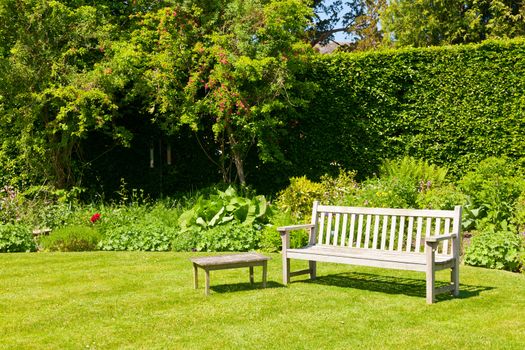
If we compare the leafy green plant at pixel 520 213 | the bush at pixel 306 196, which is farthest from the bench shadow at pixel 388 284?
the bush at pixel 306 196

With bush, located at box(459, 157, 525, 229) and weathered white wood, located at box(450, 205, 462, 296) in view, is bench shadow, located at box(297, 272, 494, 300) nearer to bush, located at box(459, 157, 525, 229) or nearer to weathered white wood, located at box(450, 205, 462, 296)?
weathered white wood, located at box(450, 205, 462, 296)

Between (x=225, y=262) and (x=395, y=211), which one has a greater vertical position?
(x=395, y=211)

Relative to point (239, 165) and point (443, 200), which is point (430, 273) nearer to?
point (443, 200)

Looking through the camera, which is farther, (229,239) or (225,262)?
(229,239)

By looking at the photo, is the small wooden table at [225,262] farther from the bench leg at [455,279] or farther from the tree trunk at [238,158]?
the tree trunk at [238,158]

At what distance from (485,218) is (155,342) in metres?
5.85

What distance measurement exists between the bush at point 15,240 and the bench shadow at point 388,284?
194 inches

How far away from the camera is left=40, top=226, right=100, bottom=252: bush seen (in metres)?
10.3

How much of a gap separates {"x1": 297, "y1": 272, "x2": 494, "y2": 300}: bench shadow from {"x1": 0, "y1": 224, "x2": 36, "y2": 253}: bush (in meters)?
4.93

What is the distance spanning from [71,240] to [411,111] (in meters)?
6.97

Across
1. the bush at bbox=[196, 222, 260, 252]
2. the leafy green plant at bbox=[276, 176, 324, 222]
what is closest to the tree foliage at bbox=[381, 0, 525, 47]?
the leafy green plant at bbox=[276, 176, 324, 222]

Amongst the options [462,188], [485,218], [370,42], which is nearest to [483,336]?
[485,218]

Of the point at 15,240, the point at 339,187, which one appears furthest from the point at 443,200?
the point at 15,240

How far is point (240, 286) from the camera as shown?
747 centimetres
